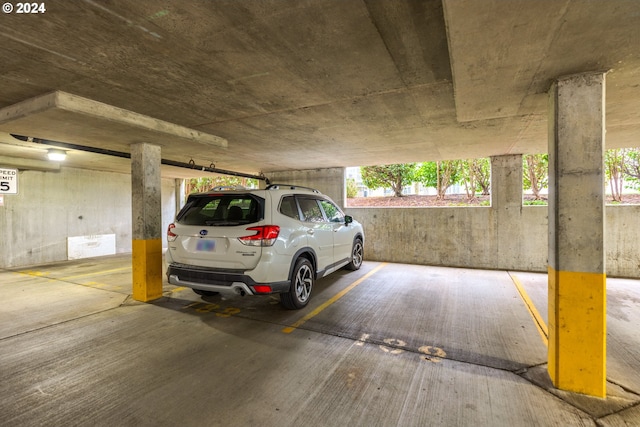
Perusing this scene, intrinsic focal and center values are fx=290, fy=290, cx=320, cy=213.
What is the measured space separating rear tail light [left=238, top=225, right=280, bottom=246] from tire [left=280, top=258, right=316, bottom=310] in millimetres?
667

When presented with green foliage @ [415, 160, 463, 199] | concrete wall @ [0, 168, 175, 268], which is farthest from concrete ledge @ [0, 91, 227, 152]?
green foliage @ [415, 160, 463, 199]

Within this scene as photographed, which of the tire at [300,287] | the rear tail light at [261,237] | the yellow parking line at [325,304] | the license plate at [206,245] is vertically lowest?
the yellow parking line at [325,304]

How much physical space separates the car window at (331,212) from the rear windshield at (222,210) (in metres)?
1.73

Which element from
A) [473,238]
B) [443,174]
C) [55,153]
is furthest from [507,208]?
[55,153]

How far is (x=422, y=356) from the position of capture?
9.50 ft

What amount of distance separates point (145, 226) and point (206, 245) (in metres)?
1.80

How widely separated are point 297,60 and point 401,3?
39.0 inches

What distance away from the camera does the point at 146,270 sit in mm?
4730

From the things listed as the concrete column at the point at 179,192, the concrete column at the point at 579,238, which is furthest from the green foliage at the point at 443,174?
the concrete column at the point at 179,192

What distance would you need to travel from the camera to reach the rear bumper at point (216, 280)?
3486 mm

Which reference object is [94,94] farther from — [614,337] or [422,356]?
[614,337]

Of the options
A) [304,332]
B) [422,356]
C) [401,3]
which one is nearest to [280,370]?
[304,332]

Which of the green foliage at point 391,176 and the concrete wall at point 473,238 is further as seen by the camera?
the green foliage at point 391,176

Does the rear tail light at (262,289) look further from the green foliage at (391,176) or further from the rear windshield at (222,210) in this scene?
the green foliage at (391,176)
